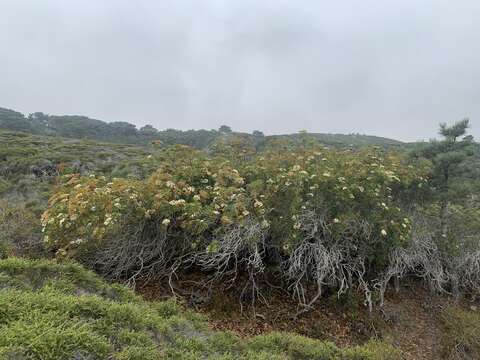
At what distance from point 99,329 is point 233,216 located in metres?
2.33

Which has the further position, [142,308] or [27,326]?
[142,308]

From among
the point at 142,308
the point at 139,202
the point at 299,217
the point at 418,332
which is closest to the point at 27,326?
the point at 142,308

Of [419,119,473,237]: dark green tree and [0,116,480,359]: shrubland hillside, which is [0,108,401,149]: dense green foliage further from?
[0,116,480,359]: shrubland hillside

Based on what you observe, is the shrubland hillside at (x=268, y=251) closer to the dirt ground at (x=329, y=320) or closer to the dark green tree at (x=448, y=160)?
the dirt ground at (x=329, y=320)

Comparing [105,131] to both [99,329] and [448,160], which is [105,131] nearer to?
[448,160]

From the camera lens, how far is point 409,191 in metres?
6.91

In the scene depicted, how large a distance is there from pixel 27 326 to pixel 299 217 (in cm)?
340

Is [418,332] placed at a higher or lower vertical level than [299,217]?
lower

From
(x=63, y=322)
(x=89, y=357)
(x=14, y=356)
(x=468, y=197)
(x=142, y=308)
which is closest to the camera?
(x=14, y=356)

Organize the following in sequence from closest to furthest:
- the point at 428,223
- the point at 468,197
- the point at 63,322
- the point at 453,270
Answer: the point at 63,322
the point at 453,270
the point at 428,223
the point at 468,197

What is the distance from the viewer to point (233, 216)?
15.6 feet

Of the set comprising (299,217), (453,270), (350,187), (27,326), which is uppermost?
(350,187)

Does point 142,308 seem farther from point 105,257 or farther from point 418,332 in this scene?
point 418,332

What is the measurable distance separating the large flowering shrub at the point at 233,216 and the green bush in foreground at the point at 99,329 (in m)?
0.87
